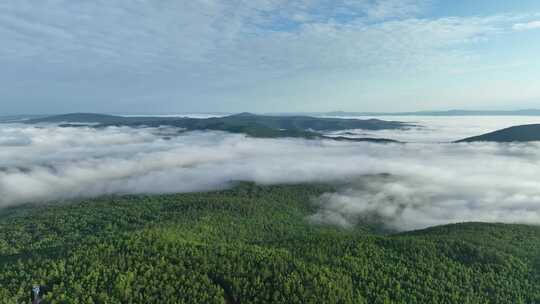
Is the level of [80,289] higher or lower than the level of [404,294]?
higher

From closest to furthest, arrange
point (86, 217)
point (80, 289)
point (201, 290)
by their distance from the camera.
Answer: point (80, 289), point (201, 290), point (86, 217)

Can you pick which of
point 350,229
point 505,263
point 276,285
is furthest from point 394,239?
point 350,229

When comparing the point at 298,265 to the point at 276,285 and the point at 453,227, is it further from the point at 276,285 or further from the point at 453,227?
the point at 453,227

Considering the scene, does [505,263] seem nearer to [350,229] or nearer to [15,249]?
[350,229]

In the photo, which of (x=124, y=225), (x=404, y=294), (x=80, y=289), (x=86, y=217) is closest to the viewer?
(x=80, y=289)

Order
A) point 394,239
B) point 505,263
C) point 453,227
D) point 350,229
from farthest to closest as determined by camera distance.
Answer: point 350,229 < point 453,227 < point 394,239 < point 505,263

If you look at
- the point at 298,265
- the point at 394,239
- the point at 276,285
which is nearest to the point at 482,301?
the point at 394,239

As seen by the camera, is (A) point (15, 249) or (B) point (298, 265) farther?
(A) point (15, 249)

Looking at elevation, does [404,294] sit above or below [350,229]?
above

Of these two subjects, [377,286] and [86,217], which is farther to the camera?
[86,217]
